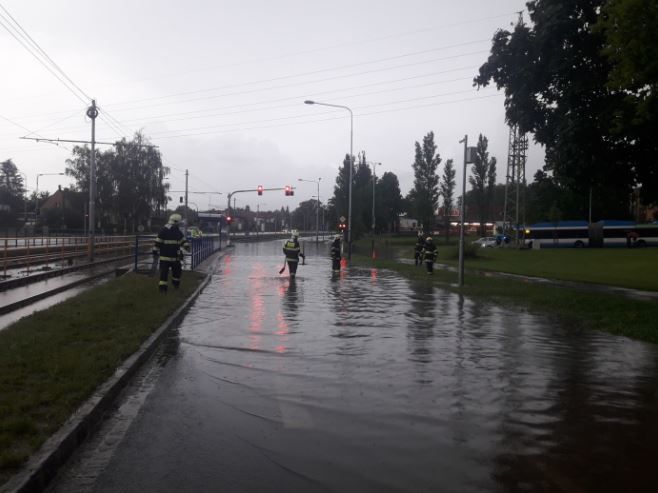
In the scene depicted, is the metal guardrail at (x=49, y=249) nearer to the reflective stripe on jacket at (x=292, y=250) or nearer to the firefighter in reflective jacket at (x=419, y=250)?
the reflective stripe on jacket at (x=292, y=250)

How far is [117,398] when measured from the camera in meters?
6.46

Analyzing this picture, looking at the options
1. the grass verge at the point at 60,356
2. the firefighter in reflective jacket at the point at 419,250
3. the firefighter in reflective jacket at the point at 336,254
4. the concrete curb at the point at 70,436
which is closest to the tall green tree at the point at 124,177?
the firefighter in reflective jacket at the point at 419,250

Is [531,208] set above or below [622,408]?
above

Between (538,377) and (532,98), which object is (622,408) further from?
(532,98)

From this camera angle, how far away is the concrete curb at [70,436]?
400 cm

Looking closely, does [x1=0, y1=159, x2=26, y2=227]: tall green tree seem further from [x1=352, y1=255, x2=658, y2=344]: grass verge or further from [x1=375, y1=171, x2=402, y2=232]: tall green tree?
[x1=352, y1=255, x2=658, y2=344]: grass verge

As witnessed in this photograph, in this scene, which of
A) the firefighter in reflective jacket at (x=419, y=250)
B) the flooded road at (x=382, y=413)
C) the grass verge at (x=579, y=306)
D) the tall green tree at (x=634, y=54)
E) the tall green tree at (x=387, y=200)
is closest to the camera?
the flooded road at (x=382, y=413)

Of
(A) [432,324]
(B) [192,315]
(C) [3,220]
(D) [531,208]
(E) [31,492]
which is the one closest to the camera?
(E) [31,492]

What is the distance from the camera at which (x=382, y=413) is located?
19.7 ft

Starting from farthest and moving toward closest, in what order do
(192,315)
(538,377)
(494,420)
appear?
(192,315) → (538,377) → (494,420)

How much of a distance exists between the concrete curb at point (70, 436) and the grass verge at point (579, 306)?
8.37 m

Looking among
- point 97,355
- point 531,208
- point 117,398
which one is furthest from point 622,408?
point 531,208

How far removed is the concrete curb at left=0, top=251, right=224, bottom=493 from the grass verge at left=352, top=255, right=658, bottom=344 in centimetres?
837

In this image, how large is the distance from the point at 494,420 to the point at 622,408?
4.94 ft
